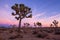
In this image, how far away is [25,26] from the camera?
208ft

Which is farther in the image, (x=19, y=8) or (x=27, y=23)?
(x=27, y=23)

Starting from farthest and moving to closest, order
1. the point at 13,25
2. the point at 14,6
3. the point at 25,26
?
1. the point at 13,25
2. the point at 25,26
3. the point at 14,6

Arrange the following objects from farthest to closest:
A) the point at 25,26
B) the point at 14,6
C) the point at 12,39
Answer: the point at 25,26 < the point at 14,6 < the point at 12,39

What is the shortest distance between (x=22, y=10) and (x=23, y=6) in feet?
3.35

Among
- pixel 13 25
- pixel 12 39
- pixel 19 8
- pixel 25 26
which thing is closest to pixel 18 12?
pixel 19 8

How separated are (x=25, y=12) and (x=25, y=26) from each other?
31.8 m

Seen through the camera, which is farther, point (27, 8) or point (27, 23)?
point (27, 23)

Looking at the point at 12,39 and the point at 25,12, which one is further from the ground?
the point at 25,12

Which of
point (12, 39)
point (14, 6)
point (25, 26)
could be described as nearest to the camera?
point (12, 39)

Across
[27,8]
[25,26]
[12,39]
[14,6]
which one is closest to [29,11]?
[27,8]

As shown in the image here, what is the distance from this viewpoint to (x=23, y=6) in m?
31.6

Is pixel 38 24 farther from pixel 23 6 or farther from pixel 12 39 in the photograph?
pixel 12 39

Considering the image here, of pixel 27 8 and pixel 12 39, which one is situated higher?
pixel 27 8

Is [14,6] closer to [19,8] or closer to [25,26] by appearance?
[19,8]
